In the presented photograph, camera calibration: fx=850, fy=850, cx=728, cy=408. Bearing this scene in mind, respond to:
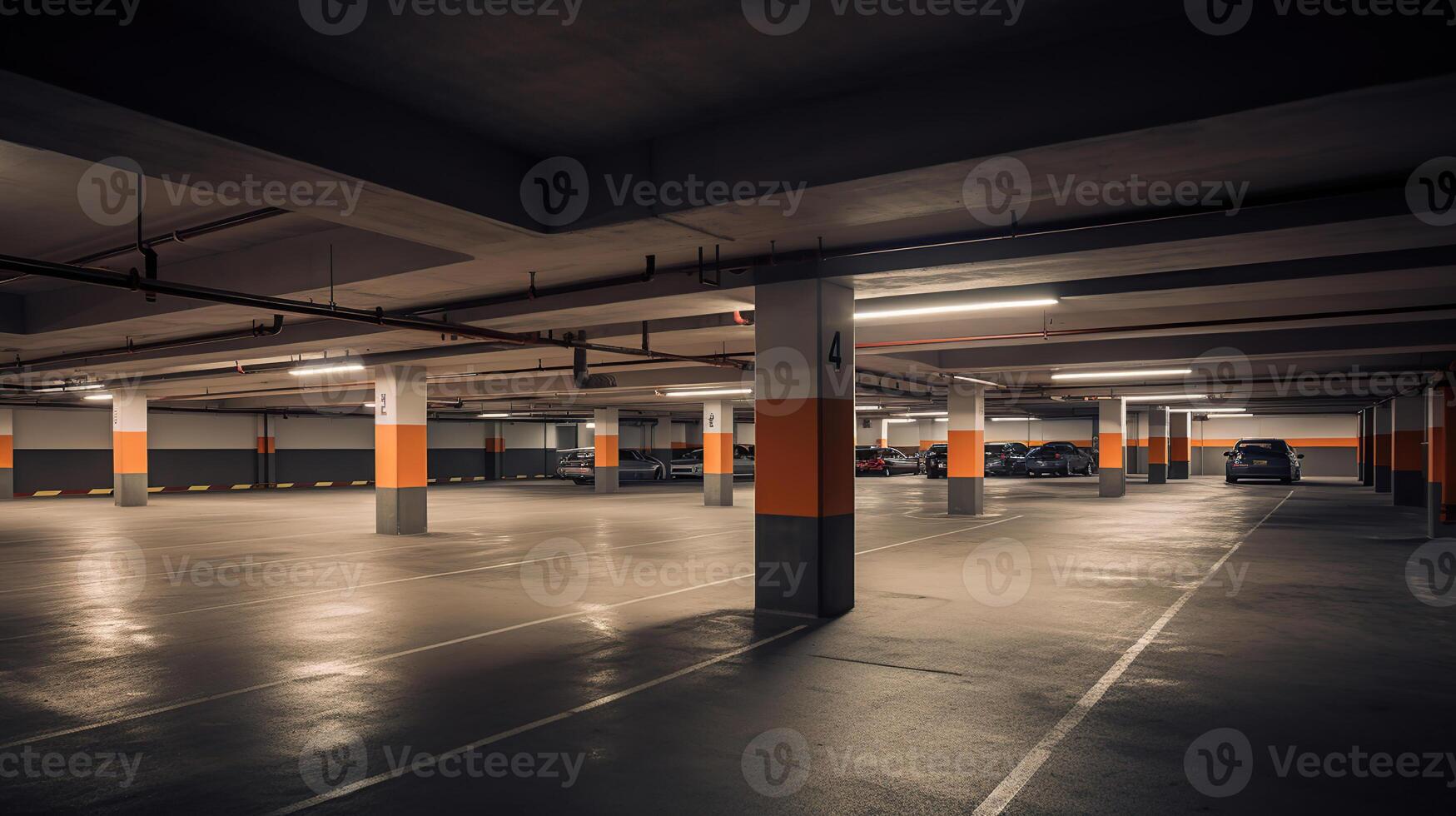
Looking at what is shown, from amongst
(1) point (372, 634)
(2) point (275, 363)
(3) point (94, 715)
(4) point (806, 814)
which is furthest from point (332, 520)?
(4) point (806, 814)

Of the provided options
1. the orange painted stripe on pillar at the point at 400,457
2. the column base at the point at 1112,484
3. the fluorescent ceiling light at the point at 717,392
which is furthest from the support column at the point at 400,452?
the column base at the point at 1112,484

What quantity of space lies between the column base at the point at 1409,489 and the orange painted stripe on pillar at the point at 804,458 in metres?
19.1

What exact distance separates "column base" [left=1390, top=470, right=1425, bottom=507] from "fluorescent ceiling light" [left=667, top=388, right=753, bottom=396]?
15593mm

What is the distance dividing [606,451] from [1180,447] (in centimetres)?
2470

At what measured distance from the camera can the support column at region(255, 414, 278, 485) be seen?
30.8m

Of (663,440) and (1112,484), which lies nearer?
(1112,484)

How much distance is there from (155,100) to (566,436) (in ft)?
131

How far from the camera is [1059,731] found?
14.7 feet

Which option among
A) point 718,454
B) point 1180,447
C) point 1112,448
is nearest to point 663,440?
point 718,454

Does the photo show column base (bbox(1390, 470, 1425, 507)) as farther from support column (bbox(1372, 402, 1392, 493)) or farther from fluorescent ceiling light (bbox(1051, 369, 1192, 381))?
fluorescent ceiling light (bbox(1051, 369, 1192, 381))

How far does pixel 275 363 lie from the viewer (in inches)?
613

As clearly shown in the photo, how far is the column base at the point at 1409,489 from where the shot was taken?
1988cm

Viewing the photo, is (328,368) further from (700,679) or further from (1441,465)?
(1441,465)

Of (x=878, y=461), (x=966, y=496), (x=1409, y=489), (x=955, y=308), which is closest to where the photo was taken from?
(x=955, y=308)
